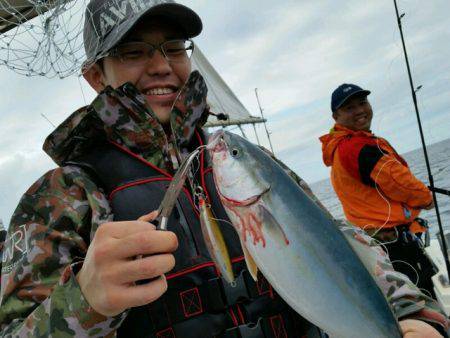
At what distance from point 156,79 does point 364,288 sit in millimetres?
1713

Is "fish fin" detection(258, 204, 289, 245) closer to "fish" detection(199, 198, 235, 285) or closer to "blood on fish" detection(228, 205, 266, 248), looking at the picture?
"blood on fish" detection(228, 205, 266, 248)

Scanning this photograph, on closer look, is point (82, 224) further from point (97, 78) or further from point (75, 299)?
point (97, 78)

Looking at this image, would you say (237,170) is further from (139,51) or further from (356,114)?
(356,114)

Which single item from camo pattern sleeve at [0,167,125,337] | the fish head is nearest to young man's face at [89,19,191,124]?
camo pattern sleeve at [0,167,125,337]

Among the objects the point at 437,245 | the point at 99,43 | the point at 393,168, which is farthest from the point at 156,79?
the point at 437,245

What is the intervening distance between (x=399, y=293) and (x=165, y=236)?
1291mm

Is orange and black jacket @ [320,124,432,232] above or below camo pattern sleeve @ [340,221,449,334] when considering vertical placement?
above

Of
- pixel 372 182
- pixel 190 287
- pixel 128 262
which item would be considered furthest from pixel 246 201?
pixel 372 182

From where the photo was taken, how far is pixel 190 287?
6.68 feet

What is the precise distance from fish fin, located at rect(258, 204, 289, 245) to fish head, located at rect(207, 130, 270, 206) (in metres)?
0.08

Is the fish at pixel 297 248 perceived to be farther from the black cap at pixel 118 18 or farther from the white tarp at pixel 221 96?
the white tarp at pixel 221 96

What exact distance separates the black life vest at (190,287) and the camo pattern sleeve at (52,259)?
0.13 metres

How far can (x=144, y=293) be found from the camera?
1.36 m

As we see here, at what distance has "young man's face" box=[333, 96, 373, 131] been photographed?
6129mm
